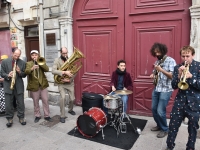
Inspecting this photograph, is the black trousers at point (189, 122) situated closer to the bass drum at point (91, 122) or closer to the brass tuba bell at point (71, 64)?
the bass drum at point (91, 122)

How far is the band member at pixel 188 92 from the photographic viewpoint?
2684 mm

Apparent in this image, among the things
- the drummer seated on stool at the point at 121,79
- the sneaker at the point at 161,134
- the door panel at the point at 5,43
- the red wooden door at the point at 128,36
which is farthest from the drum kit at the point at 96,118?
the door panel at the point at 5,43

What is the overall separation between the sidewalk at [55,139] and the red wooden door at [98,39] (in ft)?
4.66

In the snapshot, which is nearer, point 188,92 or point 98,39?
point 188,92

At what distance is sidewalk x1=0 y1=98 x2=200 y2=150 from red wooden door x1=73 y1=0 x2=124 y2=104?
4.66 feet

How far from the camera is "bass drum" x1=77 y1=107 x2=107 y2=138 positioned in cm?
355

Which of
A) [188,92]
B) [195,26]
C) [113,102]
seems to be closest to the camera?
[188,92]

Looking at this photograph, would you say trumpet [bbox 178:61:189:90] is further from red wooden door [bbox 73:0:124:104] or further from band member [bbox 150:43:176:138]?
red wooden door [bbox 73:0:124:104]

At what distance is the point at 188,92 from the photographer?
9.29ft

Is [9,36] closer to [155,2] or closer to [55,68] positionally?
[55,68]

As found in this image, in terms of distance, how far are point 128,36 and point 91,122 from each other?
2451mm

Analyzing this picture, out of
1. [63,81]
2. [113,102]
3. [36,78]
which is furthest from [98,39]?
[113,102]

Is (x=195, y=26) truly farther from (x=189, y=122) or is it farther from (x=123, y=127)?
(x=123, y=127)

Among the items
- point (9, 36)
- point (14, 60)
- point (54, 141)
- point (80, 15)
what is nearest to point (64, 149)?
point (54, 141)
